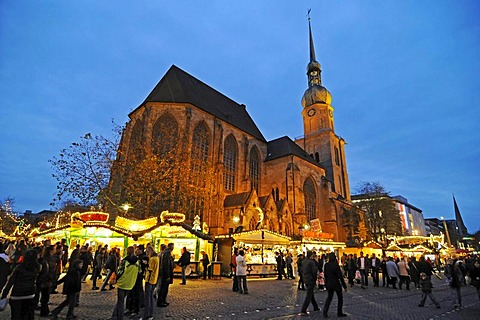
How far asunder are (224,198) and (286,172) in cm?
988

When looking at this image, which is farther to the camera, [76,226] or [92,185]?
[92,185]

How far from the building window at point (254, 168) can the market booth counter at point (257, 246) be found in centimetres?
1700

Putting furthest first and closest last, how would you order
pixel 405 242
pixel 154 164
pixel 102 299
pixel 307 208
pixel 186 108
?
1. pixel 405 242
2. pixel 307 208
3. pixel 186 108
4. pixel 154 164
5. pixel 102 299

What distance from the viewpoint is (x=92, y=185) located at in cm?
2058

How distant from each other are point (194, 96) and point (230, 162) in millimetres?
8701

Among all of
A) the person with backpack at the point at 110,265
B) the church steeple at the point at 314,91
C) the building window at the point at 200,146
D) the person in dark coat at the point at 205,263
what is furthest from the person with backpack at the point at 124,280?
the church steeple at the point at 314,91

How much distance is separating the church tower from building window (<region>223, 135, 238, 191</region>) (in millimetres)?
21710

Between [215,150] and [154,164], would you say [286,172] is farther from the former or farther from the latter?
Result: [154,164]

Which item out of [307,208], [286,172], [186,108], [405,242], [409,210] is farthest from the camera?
[409,210]

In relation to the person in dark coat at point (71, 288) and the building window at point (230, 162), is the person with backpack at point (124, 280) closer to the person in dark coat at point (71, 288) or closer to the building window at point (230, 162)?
the person in dark coat at point (71, 288)

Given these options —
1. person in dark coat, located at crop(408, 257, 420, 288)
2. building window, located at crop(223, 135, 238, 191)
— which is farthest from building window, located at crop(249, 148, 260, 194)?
person in dark coat, located at crop(408, 257, 420, 288)

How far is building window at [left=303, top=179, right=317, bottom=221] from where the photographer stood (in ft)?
130

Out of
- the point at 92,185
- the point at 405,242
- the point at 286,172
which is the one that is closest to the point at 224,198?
the point at 286,172

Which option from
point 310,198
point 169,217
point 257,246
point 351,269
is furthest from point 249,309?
point 310,198
